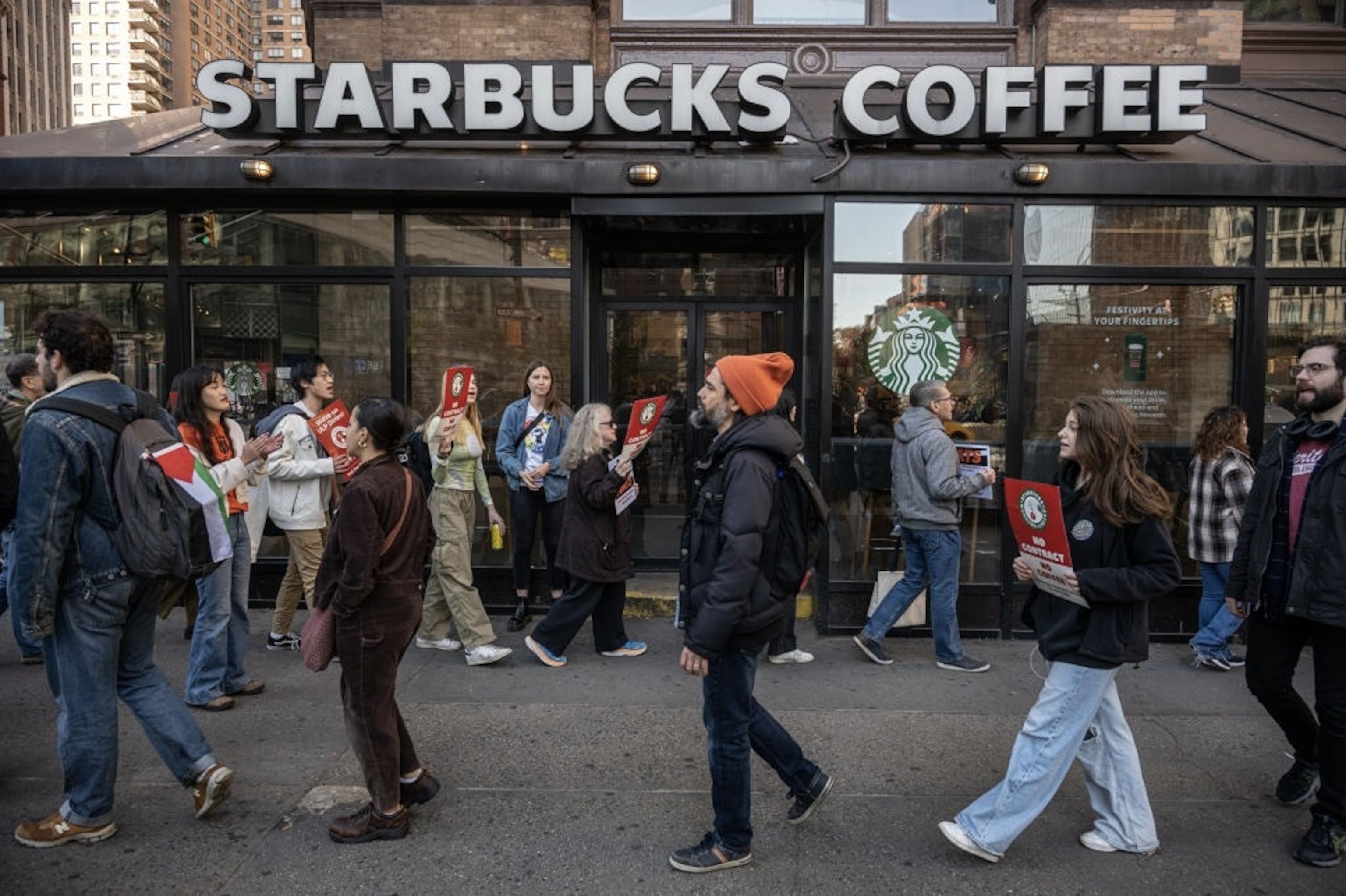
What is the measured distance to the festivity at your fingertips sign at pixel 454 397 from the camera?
593 centimetres

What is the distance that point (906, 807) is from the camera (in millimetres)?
4035

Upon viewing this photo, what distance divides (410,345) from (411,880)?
197 inches

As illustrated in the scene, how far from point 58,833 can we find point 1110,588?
421 cm

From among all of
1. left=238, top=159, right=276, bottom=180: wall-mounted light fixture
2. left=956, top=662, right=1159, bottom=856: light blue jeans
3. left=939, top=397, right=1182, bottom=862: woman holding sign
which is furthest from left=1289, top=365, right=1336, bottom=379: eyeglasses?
left=238, top=159, right=276, bottom=180: wall-mounted light fixture

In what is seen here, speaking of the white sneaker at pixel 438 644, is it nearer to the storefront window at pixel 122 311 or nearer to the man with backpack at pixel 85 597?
the man with backpack at pixel 85 597

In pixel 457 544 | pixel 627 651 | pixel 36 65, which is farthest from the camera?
pixel 36 65

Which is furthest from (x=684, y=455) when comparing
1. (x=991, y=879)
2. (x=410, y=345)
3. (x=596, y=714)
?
(x=991, y=879)

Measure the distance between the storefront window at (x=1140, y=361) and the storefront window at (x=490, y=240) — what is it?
151 inches

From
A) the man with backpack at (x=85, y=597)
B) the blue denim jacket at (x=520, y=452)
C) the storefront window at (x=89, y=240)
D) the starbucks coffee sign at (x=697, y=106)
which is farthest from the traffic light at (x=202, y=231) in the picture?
the man with backpack at (x=85, y=597)

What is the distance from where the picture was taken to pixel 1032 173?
21.8ft

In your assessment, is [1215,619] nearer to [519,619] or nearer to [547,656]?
[547,656]

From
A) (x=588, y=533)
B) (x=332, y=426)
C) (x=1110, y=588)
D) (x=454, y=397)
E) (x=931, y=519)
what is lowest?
(x=588, y=533)

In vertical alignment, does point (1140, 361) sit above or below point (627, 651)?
above

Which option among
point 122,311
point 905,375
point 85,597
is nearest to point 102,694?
point 85,597
